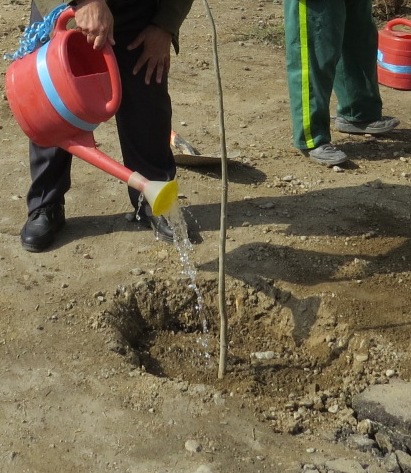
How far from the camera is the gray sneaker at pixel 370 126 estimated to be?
4.93 meters

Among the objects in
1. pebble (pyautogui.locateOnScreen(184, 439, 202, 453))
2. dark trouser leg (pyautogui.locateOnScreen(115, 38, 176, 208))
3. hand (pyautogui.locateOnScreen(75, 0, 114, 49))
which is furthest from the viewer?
dark trouser leg (pyautogui.locateOnScreen(115, 38, 176, 208))

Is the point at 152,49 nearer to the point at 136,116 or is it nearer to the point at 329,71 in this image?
the point at 136,116

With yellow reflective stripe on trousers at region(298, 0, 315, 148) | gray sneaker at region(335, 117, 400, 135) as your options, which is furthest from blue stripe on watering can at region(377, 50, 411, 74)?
yellow reflective stripe on trousers at region(298, 0, 315, 148)

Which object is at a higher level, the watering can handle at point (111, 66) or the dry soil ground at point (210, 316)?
the watering can handle at point (111, 66)

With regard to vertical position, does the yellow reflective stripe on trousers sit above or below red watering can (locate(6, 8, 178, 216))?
below

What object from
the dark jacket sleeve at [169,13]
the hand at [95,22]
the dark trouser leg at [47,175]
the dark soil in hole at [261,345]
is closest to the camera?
the hand at [95,22]

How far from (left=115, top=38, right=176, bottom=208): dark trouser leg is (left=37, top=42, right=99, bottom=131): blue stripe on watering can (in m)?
0.45

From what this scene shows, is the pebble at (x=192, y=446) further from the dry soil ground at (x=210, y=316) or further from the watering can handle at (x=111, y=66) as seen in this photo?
the watering can handle at (x=111, y=66)

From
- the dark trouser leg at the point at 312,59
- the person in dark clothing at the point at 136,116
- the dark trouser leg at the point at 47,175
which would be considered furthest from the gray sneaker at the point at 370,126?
the dark trouser leg at the point at 47,175

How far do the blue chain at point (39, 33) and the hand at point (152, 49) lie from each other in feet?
1.17

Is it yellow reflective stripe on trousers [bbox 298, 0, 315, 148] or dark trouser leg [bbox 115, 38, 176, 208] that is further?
yellow reflective stripe on trousers [bbox 298, 0, 315, 148]

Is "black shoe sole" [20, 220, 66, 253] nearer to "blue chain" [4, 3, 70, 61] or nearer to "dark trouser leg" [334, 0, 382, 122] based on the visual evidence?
"blue chain" [4, 3, 70, 61]

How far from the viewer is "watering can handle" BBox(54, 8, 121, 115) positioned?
9.64ft

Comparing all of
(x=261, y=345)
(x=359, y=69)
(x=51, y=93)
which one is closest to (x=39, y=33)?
(x=51, y=93)
